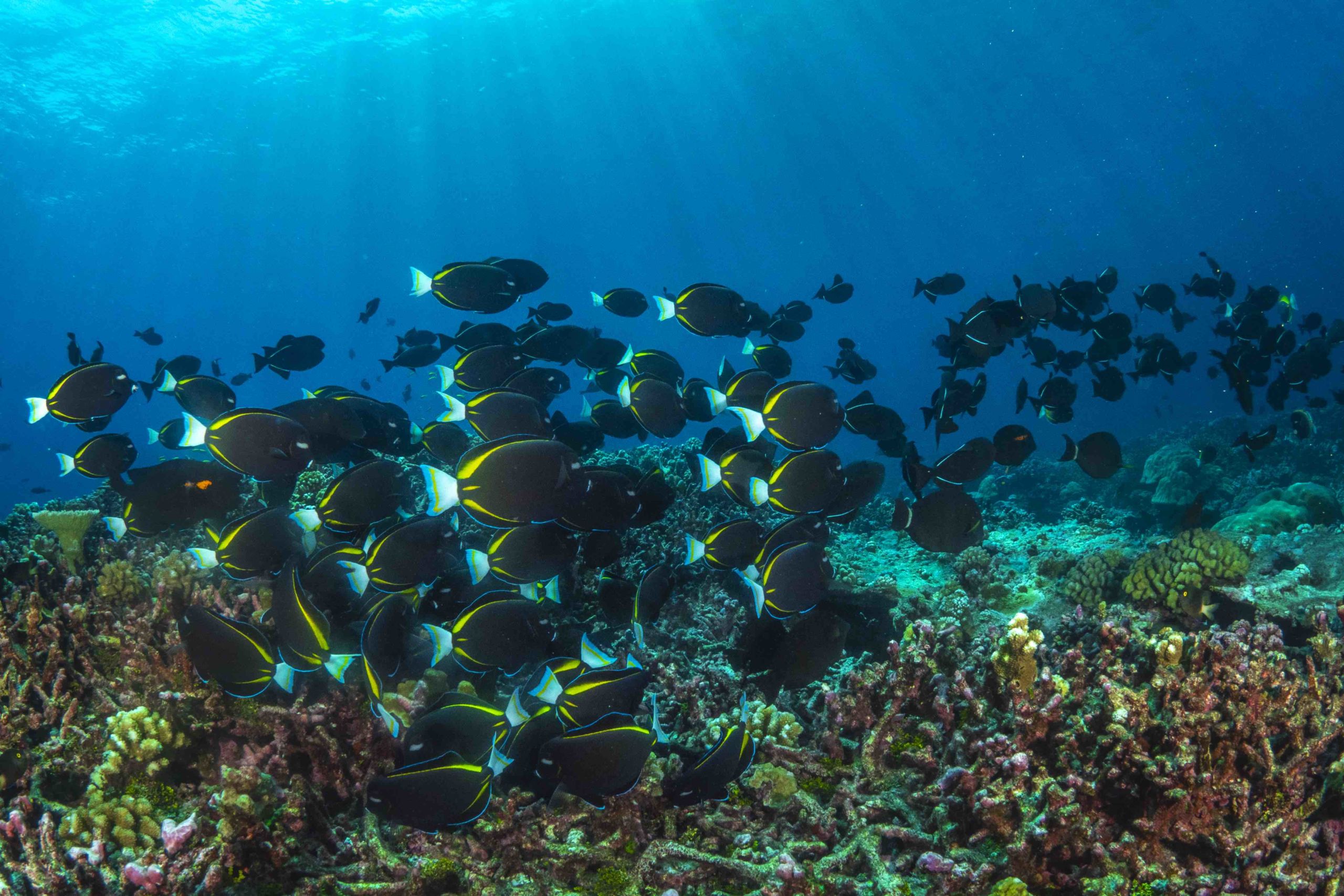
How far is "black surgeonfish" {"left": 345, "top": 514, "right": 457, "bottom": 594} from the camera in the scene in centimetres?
328

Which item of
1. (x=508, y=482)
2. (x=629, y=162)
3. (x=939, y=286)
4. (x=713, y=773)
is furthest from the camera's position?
(x=629, y=162)

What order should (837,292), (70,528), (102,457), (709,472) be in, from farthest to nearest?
(837,292) → (70,528) → (102,457) → (709,472)

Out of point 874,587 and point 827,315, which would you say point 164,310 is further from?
point 874,587

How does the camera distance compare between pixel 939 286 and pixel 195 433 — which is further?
pixel 939 286

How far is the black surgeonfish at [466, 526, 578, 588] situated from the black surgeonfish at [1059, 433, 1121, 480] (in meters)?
5.74

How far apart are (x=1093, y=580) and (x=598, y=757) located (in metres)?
5.07

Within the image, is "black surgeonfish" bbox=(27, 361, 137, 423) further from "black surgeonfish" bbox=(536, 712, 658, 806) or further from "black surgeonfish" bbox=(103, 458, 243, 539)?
"black surgeonfish" bbox=(536, 712, 658, 806)

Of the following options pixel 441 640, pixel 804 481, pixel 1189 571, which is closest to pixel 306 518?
pixel 441 640

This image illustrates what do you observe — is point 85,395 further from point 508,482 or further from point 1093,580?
point 1093,580

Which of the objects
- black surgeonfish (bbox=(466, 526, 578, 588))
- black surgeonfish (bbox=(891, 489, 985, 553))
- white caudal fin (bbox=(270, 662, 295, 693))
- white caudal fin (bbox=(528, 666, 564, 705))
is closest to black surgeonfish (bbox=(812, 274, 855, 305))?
black surgeonfish (bbox=(891, 489, 985, 553))

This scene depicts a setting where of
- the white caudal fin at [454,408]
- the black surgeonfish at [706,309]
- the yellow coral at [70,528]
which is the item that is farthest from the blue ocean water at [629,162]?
the white caudal fin at [454,408]

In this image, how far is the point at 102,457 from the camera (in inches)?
202

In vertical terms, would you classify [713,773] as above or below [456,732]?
below

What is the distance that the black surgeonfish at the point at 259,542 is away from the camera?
3.48 meters
